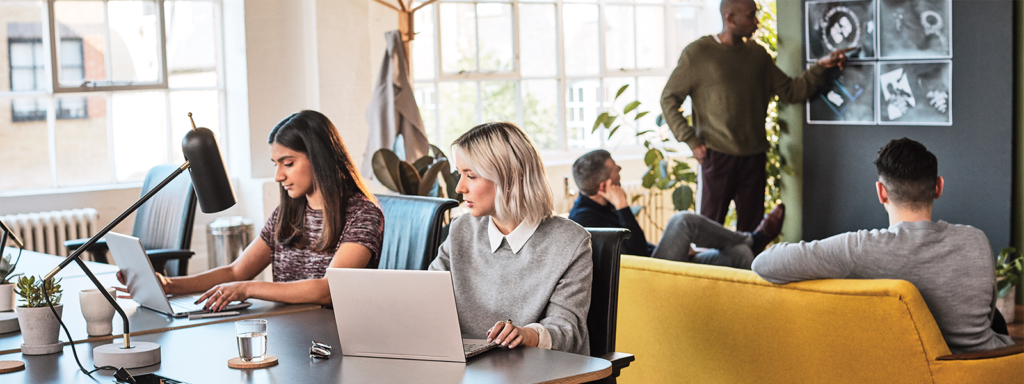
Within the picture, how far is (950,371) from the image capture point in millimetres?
2447

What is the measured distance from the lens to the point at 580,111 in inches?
288

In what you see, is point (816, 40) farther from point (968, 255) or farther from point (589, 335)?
point (589, 335)

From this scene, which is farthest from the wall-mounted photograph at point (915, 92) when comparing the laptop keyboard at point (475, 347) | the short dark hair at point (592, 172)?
the laptop keyboard at point (475, 347)

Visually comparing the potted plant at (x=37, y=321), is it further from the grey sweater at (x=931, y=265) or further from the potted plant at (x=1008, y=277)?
the potted plant at (x=1008, y=277)

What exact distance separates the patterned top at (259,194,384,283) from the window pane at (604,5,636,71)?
466cm

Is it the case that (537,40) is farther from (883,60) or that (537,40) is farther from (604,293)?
(604,293)

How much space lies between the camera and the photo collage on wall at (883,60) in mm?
4906

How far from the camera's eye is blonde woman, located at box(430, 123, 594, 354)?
7.45 ft

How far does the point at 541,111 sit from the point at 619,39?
32.6 inches

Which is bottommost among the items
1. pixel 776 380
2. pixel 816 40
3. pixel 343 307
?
pixel 776 380

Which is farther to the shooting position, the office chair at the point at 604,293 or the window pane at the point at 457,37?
the window pane at the point at 457,37

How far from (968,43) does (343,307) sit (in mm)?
3792

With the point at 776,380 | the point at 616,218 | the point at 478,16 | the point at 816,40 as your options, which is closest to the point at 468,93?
the point at 478,16

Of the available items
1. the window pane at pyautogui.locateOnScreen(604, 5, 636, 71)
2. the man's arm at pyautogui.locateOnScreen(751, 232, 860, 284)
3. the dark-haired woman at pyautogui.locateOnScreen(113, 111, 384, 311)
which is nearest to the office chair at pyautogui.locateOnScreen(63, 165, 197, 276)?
the dark-haired woman at pyautogui.locateOnScreen(113, 111, 384, 311)
